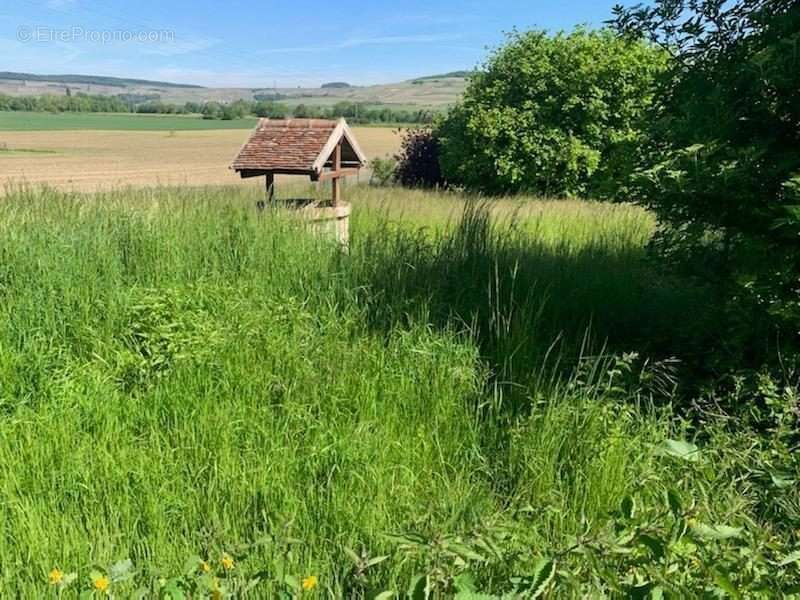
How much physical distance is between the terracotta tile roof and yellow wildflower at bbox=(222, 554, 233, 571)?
5510mm

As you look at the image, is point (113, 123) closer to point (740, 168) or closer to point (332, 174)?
point (332, 174)

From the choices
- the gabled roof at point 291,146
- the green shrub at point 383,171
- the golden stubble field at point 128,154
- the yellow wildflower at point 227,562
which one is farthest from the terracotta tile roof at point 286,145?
the golden stubble field at point 128,154

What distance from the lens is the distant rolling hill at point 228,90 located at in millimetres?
91125

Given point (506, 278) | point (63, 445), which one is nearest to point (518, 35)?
point (506, 278)

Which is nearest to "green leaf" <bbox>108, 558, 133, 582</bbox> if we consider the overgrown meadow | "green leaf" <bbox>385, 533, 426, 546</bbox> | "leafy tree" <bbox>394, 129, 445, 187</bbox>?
the overgrown meadow

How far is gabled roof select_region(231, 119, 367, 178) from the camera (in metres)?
7.25

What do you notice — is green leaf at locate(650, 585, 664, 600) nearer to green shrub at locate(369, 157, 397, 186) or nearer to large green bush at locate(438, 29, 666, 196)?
large green bush at locate(438, 29, 666, 196)

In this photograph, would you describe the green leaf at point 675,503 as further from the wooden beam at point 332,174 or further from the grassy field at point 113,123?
the grassy field at point 113,123

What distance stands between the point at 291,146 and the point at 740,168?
5173 millimetres

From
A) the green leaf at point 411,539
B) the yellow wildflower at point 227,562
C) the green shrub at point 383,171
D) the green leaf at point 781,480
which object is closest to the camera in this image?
the green leaf at point 411,539

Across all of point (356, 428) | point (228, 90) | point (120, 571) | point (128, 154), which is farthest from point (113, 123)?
point (120, 571)

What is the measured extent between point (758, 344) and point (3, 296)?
16.1 ft

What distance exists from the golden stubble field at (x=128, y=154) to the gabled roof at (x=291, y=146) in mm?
16675

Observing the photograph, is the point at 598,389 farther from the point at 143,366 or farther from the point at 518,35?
the point at 518,35
